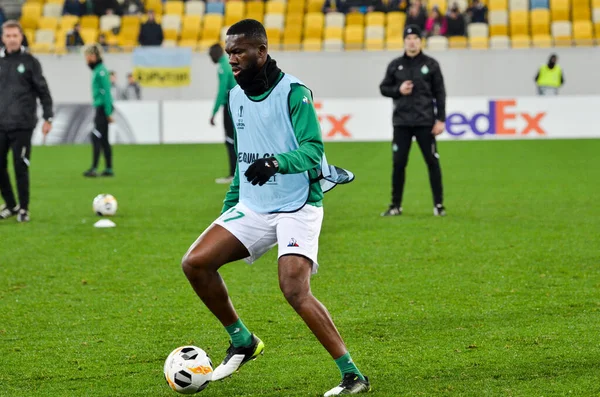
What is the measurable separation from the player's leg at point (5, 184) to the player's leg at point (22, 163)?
129 mm

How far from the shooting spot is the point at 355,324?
687cm

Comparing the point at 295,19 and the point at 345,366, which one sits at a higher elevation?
the point at 295,19

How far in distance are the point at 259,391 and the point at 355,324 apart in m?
1.62

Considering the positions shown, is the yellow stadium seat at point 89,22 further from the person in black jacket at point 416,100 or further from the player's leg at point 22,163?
the person in black jacket at point 416,100

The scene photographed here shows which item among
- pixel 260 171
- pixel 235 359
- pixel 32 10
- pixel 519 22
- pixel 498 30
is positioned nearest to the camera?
pixel 260 171

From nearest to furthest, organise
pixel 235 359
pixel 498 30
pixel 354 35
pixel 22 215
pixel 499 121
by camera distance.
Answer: pixel 235 359 → pixel 22 215 → pixel 499 121 → pixel 498 30 → pixel 354 35

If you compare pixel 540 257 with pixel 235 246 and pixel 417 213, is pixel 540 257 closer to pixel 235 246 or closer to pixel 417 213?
pixel 417 213

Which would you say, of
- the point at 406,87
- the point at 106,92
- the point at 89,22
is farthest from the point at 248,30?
the point at 89,22

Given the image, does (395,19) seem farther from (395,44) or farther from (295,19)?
(295,19)

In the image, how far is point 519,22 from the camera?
1229 inches

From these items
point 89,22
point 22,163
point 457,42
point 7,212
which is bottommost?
point 7,212

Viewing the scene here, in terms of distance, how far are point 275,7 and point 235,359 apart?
2783cm

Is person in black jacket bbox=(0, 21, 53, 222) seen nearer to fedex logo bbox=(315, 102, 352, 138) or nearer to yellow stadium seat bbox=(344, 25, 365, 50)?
fedex logo bbox=(315, 102, 352, 138)

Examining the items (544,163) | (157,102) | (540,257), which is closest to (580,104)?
(544,163)
